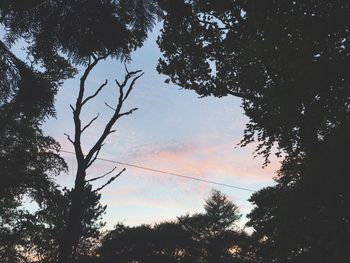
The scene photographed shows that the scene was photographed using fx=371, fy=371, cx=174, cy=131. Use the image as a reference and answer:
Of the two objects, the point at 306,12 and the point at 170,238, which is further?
the point at 170,238

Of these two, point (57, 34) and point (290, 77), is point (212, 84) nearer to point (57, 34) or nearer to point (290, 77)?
point (290, 77)

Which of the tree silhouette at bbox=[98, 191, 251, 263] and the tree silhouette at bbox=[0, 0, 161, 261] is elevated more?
the tree silhouette at bbox=[98, 191, 251, 263]

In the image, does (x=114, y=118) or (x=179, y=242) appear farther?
(x=179, y=242)

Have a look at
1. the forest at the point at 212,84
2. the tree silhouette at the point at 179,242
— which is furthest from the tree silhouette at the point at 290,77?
the tree silhouette at the point at 179,242

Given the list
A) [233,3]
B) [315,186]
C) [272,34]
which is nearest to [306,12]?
[272,34]

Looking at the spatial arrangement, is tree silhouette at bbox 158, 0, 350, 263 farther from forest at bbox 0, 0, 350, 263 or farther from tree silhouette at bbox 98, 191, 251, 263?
tree silhouette at bbox 98, 191, 251, 263

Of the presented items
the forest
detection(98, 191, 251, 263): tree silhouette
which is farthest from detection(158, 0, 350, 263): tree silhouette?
detection(98, 191, 251, 263): tree silhouette

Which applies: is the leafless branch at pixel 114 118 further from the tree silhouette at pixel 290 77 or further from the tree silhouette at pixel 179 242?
the tree silhouette at pixel 179 242

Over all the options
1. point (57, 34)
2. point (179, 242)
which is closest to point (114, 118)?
point (57, 34)

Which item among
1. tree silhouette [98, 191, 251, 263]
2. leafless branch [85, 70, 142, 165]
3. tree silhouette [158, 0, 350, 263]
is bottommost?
leafless branch [85, 70, 142, 165]

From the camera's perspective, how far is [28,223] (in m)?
21.1

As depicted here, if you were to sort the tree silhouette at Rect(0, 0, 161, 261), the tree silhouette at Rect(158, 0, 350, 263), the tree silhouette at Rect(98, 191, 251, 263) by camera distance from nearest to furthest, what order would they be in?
the tree silhouette at Rect(0, 0, 161, 261) → the tree silhouette at Rect(158, 0, 350, 263) → the tree silhouette at Rect(98, 191, 251, 263)

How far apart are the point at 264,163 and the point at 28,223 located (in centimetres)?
1376

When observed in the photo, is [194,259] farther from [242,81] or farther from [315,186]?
[242,81]
